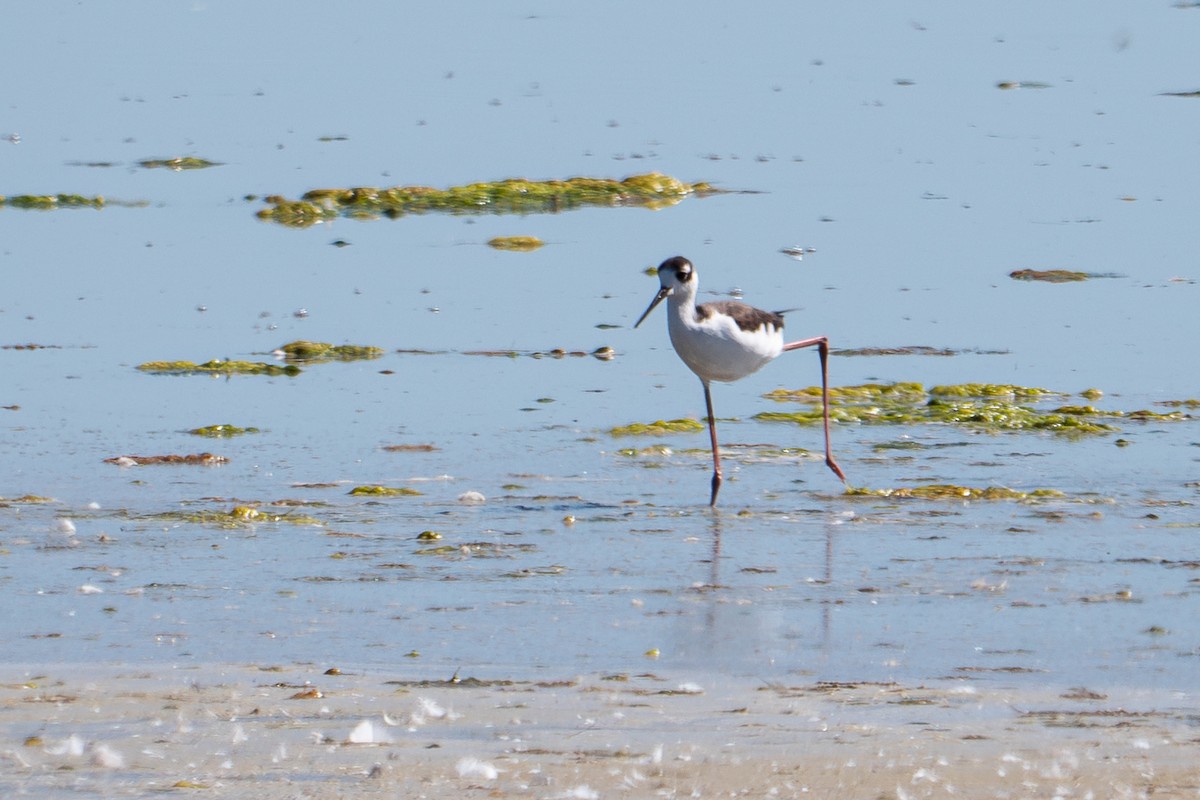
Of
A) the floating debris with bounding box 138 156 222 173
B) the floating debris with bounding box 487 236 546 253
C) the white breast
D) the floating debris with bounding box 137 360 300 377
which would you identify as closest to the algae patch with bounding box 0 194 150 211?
the floating debris with bounding box 138 156 222 173

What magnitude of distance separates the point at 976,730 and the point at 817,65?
16.1 m

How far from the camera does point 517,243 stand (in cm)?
1398

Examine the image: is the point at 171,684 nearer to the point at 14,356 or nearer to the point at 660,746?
the point at 660,746

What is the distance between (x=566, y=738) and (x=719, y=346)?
4143 millimetres

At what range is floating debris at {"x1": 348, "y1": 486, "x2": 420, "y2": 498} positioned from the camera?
8.29 m

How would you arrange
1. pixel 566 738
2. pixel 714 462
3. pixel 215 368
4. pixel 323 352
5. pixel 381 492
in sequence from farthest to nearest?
pixel 323 352 → pixel 215 368 → pixel 714 462 → pixel 381 492 → pixel 566 738

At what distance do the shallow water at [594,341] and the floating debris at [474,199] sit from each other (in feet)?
1.06

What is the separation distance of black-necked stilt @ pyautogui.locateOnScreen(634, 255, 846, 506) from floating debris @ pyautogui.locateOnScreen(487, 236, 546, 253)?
4464mm

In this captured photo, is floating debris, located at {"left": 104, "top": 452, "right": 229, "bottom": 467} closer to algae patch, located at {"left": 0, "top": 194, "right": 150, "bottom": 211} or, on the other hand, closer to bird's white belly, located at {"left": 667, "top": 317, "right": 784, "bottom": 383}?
bird's white belly, located at {"left": 667, "top": 317, "right": 784, "bottom": 383}

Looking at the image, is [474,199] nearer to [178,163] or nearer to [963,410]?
[178,163]

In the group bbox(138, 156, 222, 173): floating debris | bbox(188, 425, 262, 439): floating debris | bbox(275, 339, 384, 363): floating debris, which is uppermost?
bbox(138, 156, 222, 173): floating debris

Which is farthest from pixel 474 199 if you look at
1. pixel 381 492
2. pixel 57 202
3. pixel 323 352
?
pixel 381 492

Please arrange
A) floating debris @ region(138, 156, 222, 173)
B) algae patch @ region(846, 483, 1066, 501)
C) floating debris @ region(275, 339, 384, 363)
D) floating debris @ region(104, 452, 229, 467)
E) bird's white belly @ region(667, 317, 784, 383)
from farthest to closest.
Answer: floating debris @ region(138, 156, 222, 173) < floating debris @ region(275, 339, 384, 363) < bird's white belly @ region(667, 317, 784, 383) < floating debris @ region(104, 452, 229, 467) < algae patch @ region(846, 483, 1066, 501)

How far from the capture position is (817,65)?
20.7 m
